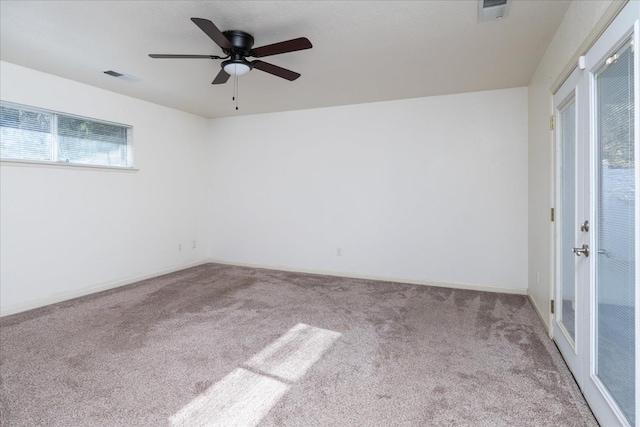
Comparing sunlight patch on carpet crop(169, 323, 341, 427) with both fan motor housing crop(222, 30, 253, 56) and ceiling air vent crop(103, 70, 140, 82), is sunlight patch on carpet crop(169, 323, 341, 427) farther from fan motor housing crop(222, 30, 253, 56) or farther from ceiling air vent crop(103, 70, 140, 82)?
ceiling air vent crop(103, 70, 140, 82)

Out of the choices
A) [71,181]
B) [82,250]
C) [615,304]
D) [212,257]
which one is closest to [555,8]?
[615,304]

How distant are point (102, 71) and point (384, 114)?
135 inches

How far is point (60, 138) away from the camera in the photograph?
12.7ft

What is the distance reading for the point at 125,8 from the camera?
236 cm

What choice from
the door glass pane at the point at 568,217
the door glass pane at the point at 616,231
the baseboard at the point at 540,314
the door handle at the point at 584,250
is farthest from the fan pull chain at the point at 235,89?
the baseboard at the point at 540,314

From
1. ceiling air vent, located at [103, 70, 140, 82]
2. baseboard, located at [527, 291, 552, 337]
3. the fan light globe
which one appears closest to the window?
ceiling air vent, located at [103, 70, 140, 82]

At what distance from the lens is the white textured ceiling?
93.2 inches

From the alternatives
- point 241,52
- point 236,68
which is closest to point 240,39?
point 241,52

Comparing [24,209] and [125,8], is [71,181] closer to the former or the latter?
[24,209]

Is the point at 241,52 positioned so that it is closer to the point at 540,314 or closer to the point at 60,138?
the point at 60,138

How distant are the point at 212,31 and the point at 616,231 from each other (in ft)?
8.41

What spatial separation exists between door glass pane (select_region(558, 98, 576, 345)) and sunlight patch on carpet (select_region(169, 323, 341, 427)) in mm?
1715

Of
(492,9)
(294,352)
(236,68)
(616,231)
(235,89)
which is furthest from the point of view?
(235,89)

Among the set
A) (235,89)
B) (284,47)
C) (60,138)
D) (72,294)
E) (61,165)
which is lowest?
(72,294)
